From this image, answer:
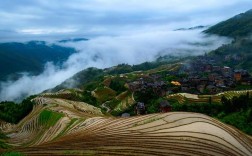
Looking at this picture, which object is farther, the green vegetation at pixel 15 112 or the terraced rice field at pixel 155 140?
the green vegetation at pixel 15 112

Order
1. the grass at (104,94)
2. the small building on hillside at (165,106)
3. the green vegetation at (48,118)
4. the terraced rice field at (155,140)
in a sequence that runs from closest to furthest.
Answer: the terraced rice field at (155,140)
the green vegetation at (48,118)
the small building on hillside at (165,106)
the grass at (104,94)

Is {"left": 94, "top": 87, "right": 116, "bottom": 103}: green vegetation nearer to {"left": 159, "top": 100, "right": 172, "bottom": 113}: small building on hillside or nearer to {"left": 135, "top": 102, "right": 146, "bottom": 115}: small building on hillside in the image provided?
{"left": 135, "top": 102, "right": 146, "bottom": 115}: small building on hillside

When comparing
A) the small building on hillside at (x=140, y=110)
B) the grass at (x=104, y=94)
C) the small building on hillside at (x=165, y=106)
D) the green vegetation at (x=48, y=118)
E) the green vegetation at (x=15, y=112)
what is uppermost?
the green vegetation at (x=48, y=118)

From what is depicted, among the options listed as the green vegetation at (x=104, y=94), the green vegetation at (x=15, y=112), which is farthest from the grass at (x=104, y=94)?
the green vegetation at (x=15, y=112)

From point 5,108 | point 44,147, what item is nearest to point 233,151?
point 44,147

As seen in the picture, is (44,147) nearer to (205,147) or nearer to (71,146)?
(71,146)

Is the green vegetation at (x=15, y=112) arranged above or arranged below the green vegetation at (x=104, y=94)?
above

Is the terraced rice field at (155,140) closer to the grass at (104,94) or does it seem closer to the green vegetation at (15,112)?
the green vegetation at (15,112)

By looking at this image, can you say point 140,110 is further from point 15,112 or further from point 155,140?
point 155,140
